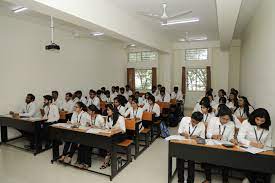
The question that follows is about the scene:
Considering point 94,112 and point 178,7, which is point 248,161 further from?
point 178,7

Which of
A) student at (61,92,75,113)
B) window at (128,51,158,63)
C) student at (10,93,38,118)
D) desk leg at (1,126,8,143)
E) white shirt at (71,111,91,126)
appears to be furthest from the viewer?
window at (128,51,158,63)

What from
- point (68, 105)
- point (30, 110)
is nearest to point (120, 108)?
point (68, 105)

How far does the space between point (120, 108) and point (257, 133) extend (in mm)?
3670

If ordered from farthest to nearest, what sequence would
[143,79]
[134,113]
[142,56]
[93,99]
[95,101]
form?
1. [143,79]
2. [142,56]
3. [93,99]
4. [95,101]
5. [134,113]

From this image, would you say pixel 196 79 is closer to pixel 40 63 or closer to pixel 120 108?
pixel 120 108

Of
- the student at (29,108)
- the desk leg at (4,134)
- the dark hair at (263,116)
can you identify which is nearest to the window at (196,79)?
the dark hair at (263,116)

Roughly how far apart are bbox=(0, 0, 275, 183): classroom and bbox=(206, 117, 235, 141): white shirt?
0.06 ft

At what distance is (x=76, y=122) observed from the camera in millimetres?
4750

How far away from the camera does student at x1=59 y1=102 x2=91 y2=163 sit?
441 cm

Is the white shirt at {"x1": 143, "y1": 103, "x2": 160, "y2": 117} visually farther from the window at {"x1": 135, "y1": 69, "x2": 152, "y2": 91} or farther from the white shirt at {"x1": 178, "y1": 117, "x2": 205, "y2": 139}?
the window at {"x1": 135, "y1": 69, "x2": 152, "y2": 91}

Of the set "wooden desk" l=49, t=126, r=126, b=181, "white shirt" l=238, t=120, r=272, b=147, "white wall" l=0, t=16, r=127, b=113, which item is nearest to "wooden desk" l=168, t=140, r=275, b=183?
"white shirt" l=238, t=120, r=272, b=147

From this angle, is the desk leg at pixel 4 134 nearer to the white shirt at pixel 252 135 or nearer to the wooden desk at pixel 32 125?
the wooden desk at pixel 32 125

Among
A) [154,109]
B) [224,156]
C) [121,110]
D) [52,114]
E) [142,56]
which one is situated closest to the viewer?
[224,156]

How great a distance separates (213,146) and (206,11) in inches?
159
